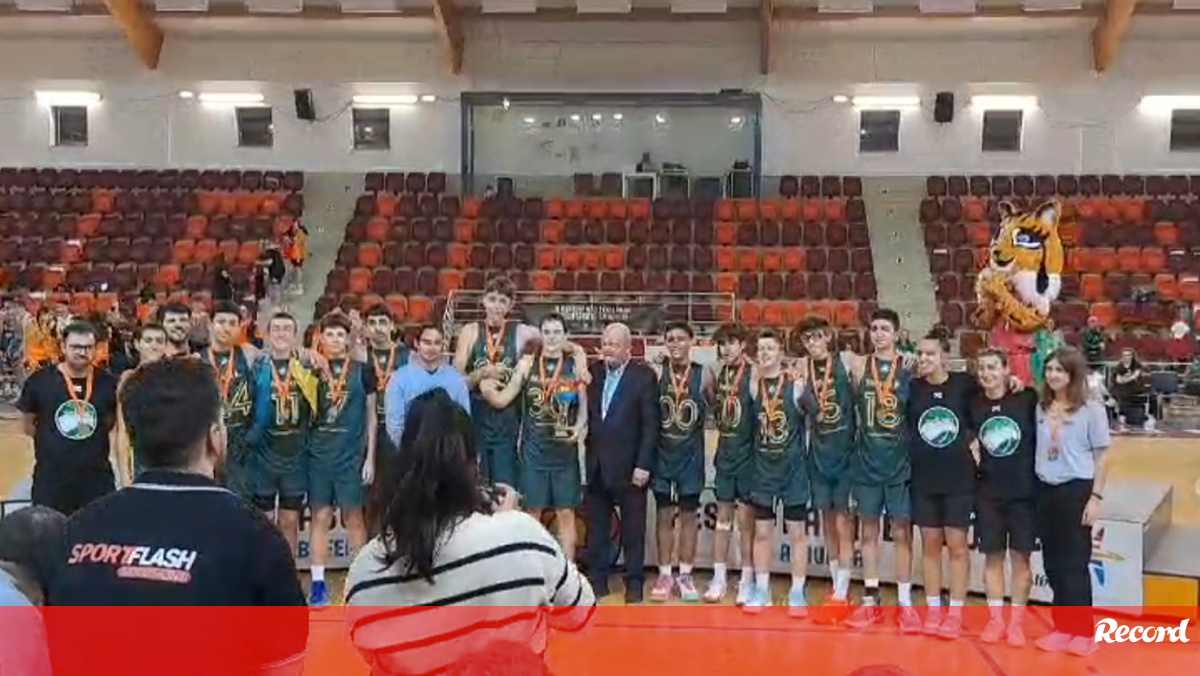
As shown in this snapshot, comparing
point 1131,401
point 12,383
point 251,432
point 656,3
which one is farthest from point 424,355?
point 656,3

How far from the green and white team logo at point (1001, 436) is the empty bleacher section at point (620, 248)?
31.6 ft

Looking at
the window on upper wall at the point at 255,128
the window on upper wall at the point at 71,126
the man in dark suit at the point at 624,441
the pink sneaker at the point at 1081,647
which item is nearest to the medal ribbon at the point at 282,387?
the man in dark suit at the point at 624,441

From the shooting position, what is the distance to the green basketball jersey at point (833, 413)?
5949 millimetres

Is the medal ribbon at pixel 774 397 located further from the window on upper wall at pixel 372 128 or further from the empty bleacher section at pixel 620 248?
the window on upper wall at pixel 372 128

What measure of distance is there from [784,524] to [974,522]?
1.27m

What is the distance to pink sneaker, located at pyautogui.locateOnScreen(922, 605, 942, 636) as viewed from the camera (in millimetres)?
5641

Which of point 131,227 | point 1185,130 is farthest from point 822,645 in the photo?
point 1185,130

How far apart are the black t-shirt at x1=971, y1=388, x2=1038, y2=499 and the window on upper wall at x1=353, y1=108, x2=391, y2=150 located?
15025mm

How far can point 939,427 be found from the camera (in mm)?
5492

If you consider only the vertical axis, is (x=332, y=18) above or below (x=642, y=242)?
above

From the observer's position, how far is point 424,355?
5898 mm

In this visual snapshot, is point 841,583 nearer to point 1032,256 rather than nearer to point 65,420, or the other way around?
point 1032,256

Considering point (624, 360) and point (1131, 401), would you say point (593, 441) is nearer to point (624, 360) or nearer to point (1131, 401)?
point (624, 360)

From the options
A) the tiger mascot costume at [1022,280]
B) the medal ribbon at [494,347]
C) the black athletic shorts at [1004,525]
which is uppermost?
the tiger mascot costume at [1022,280]
